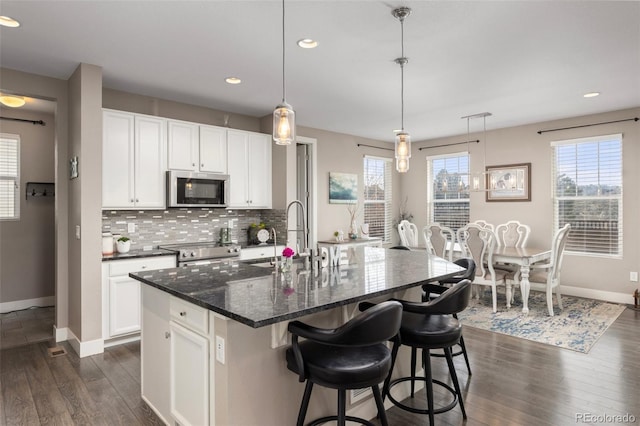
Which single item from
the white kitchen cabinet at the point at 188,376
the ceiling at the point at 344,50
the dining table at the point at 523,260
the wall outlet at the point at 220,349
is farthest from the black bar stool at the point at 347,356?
the dining table at the point at 523,260

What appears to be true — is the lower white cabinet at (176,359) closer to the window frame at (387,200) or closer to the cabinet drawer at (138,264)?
the cabinet drawer at (138,264)

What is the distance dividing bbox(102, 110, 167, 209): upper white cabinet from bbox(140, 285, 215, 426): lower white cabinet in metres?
1.84

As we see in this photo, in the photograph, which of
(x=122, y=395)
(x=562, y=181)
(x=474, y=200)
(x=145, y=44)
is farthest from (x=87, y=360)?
(x=562, y=181)

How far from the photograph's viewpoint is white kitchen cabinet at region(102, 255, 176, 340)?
3615 mm

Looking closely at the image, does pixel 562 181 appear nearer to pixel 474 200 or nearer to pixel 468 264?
pixel 474 200

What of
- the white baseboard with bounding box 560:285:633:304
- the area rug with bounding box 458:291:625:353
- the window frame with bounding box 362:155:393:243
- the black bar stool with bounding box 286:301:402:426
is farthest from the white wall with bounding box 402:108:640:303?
the black bar stool with bounding box 286:301:402:426

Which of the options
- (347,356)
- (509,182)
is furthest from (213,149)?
(509,182)

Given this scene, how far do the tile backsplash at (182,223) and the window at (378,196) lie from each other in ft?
8.23

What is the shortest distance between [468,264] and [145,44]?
314 cm

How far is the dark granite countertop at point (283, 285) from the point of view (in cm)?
163

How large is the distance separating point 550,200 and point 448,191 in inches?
62.1

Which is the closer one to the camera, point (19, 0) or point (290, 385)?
point (290, 385)

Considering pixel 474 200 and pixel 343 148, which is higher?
pixel 343 148

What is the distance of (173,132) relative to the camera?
4344 millimetres
